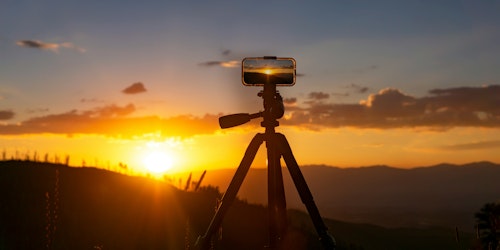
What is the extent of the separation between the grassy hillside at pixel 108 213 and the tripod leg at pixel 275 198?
5.21 metres

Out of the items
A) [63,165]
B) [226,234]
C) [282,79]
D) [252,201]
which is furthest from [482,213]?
[282,79]

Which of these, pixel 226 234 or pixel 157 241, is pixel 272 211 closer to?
pixel 157 241

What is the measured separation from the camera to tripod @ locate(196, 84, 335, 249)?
6.04 meters

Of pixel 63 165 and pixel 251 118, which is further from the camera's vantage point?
pixel 63 165

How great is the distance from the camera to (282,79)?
21.2ft

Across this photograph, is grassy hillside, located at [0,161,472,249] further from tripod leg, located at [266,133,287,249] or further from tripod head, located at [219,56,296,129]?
tripod head, located at [219,56,296,129]

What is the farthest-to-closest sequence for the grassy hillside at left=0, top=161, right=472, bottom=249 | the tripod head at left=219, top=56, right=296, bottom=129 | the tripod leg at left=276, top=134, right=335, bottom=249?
the grassy hillside at left=0, top=161, right=472, bottom=249 < the tripod head at left=219, top=56, right=296, bottom=129 < the tripod leg at left=276, top=134, right=335, bottom=249

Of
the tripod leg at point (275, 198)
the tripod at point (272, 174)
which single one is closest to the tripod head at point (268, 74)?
the tripod at point (272, 174)

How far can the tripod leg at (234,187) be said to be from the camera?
20.1 ft

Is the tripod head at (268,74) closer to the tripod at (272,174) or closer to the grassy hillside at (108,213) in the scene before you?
the tripod at (272,174)

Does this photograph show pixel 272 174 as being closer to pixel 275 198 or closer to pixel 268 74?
pixel 275 198

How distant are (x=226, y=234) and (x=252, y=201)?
168 inches

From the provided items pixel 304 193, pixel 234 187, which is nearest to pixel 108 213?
pixel 234 187

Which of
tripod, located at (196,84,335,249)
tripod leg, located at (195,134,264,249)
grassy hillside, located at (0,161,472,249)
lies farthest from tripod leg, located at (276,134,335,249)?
grassy hillside, located at (0,161,472,249)
